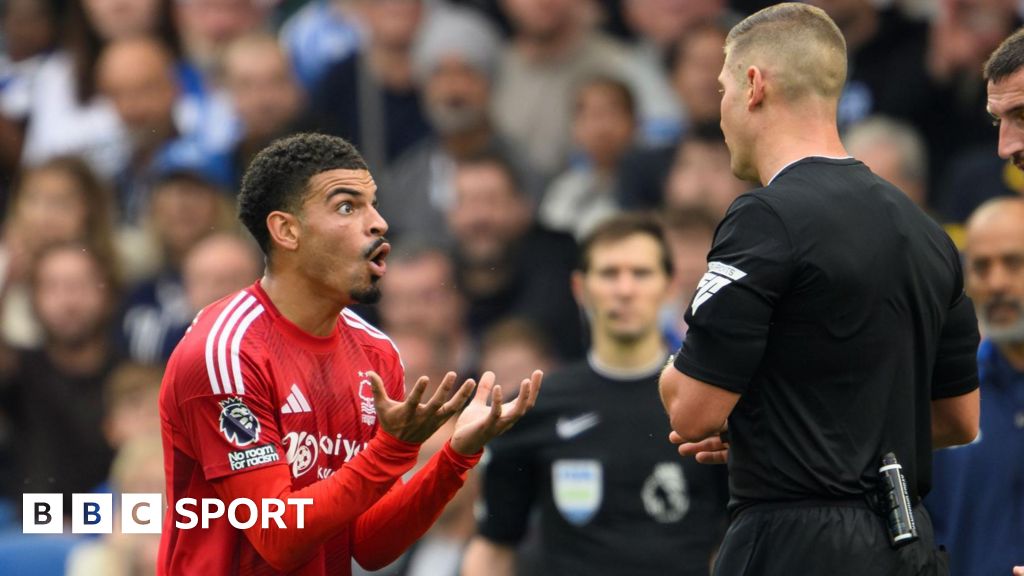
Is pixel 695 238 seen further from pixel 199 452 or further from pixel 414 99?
pixel 199 452

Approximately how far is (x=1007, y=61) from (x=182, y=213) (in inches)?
239

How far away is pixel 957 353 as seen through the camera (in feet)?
14.2

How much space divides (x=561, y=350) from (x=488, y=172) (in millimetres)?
1122

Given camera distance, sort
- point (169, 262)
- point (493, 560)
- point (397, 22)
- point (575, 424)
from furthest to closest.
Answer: point (169, 262), point (397, 22), point (493, 560), point (575, 424)

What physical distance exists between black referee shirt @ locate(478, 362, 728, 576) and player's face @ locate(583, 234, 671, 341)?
0.71 ft

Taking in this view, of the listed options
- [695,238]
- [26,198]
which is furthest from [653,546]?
[26,198]

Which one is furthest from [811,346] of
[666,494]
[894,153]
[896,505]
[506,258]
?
[506,258]

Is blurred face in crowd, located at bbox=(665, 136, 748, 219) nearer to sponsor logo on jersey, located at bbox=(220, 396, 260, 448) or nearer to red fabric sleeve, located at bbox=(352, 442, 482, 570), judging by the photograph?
red fabric sleeve, located at bbox=(352, 442, 482, 570)

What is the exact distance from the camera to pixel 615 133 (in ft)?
28.7

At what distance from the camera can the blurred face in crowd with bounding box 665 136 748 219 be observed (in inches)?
331

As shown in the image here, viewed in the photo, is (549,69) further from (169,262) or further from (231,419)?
(231,419)

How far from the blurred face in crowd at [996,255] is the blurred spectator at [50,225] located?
503cm

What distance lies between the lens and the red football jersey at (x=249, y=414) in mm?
4348

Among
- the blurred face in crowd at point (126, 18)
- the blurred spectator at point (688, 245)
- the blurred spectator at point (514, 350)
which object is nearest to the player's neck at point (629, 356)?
the blurred spectator at point (688, 245)
